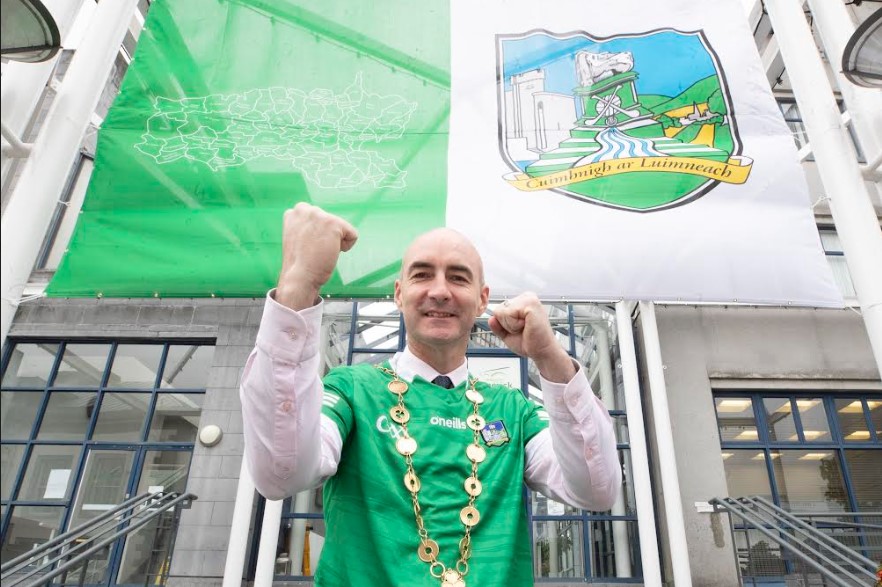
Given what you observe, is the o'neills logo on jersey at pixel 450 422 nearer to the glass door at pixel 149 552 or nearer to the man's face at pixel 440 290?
the man's face at pixel 440 290

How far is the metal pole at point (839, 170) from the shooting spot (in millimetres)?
2154

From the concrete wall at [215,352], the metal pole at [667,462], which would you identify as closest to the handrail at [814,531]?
the metal pole at [667,462]

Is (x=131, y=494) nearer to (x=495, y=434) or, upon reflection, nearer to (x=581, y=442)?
(x=495, y=434)

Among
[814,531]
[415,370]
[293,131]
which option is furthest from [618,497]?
[415,370]

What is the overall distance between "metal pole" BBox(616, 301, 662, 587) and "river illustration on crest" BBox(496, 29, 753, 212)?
71.9 inches

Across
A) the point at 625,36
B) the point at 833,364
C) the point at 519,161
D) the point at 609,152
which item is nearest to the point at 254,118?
the point at 519,161

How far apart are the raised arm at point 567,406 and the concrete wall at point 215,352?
528 centimetres

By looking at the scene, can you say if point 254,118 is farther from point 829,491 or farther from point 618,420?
point 829,491

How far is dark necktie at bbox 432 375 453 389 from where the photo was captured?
166 centimetres

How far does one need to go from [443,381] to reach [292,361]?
2.03 ft

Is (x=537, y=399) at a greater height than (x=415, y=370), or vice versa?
A: (x=537, y=399)

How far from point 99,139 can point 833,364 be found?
302 inches

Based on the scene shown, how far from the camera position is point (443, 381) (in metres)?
1.67

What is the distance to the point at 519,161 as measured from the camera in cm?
424
